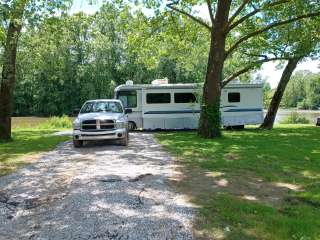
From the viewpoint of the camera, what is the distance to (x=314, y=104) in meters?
112

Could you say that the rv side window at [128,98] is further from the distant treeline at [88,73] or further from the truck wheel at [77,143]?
the distant treeline at [88,73]

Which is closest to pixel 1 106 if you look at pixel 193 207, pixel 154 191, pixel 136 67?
pixel 154 191

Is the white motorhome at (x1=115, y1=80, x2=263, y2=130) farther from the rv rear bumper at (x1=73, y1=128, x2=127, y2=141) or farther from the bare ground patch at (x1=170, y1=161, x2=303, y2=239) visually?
the bare ground patch at (x1=170, y1=161, x2=303, y2=239)

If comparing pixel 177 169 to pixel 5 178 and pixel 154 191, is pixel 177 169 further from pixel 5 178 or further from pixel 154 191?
pixel 5 178

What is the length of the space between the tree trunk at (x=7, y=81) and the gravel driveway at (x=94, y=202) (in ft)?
24.4

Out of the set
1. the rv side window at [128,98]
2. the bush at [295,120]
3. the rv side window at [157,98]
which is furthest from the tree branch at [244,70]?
the bush at [295,120]

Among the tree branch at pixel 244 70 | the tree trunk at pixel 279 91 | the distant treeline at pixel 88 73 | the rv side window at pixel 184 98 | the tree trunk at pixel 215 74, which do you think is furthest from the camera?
the distant treeline at pixel 88 73

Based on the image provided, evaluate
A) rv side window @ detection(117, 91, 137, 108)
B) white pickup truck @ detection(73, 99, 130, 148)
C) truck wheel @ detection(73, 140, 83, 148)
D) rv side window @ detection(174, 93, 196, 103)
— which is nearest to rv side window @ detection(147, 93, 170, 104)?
rv side window @ detection(174, 93, 196, 103)

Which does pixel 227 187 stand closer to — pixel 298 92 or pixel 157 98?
pixel 157 98

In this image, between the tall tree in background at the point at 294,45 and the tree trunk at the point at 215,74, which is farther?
the tall tree in background at the point at 294,45

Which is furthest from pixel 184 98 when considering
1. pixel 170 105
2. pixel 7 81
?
pixel 7 81

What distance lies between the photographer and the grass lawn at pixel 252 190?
5.95 meters

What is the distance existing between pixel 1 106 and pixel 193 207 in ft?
44.7

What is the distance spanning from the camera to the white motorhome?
984 inches
